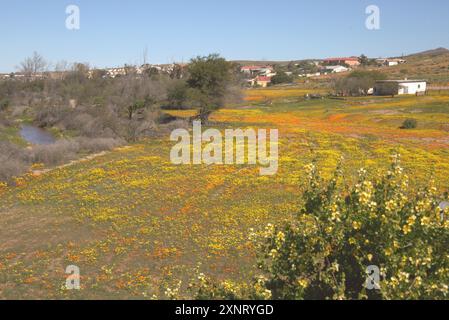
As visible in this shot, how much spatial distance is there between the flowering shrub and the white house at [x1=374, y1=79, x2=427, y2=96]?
76.5 metres

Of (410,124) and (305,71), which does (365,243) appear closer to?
(410,124)

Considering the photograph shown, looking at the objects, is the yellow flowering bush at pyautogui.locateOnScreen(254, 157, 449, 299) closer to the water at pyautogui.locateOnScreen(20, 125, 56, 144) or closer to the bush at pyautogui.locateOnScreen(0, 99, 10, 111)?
the water at pyautogui.locateOnScreen(20, 125, 56, 144)

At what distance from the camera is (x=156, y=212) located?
21.2m

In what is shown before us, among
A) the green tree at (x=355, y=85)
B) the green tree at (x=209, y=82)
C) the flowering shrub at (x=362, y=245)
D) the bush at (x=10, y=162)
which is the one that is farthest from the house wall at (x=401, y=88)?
the flowering shrub at (x=362, y=245)

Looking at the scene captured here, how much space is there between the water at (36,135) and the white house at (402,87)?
57.3 m

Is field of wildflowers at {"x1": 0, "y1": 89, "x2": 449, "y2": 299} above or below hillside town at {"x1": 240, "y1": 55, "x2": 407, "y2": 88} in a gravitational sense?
below

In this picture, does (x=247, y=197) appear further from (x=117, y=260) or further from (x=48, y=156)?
(x=48, y=156)

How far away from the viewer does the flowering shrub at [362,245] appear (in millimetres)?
6324

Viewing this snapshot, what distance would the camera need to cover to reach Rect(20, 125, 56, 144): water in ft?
151

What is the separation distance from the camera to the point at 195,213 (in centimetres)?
2095

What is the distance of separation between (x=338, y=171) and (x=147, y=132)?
133 feet

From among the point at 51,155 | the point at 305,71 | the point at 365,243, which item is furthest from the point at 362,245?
the point at 305,71

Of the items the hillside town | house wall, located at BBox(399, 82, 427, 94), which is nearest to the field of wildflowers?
house wall, located at BBox(399, 82, 427, 94)

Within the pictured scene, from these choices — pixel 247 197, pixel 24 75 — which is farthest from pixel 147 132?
pixel 24 75
